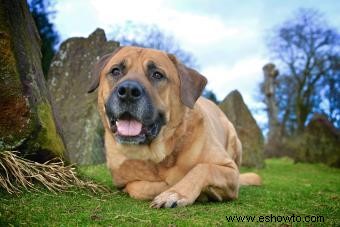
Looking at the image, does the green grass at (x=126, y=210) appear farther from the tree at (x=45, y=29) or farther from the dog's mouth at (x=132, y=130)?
the tree at (x=45, y=29)

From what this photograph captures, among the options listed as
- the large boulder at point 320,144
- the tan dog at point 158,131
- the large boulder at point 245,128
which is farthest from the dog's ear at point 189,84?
the large boulder at point 320,144

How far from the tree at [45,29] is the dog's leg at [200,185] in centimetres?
1092

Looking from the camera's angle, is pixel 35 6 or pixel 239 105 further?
pixel 35 6

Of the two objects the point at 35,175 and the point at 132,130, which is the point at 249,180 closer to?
the point at 132,130

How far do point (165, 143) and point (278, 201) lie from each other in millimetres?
1390

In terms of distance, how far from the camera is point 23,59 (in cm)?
424

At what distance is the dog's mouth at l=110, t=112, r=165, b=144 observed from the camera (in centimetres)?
411

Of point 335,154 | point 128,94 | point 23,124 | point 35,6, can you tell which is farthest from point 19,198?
point 35,6

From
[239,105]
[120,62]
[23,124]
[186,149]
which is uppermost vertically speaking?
[120,62]

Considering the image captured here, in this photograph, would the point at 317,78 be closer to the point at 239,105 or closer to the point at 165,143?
the point at 239,105

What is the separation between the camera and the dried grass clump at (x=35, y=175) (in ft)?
12.9

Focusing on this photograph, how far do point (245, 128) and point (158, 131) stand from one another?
24.3 feet

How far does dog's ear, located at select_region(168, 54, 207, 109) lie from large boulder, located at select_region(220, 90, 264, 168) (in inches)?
267

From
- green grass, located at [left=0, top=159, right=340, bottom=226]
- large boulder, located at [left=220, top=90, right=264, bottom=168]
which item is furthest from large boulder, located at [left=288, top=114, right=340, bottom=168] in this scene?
green grass, located at [left=0, top=159, right=340, bottom=226]
